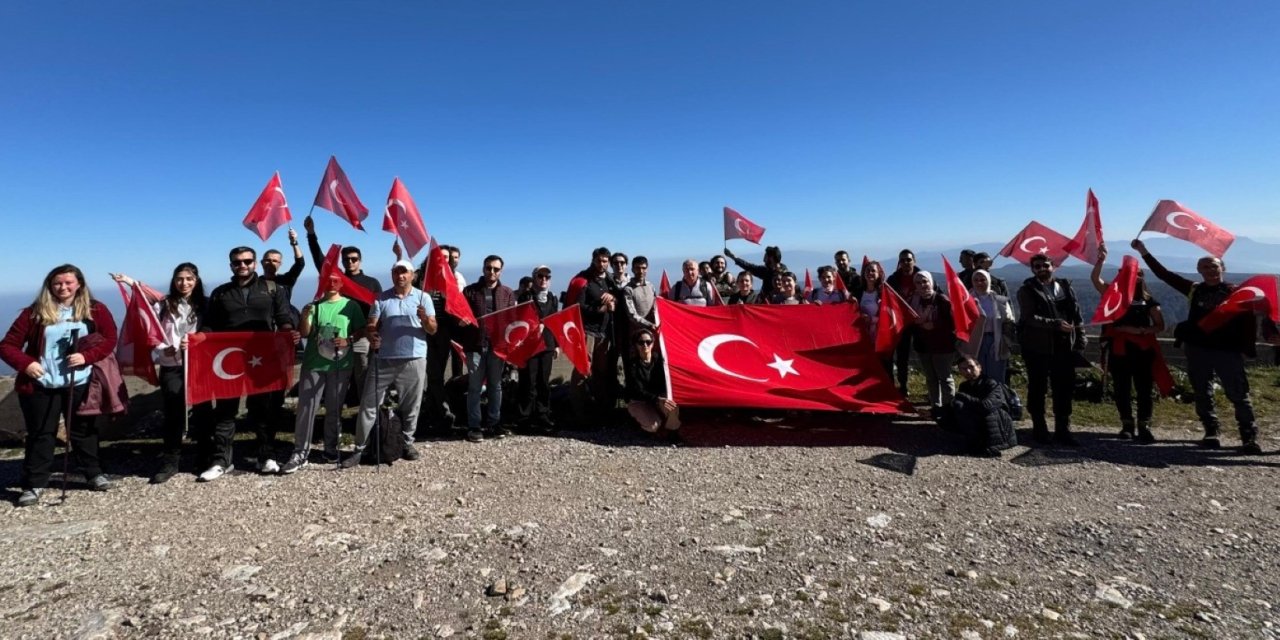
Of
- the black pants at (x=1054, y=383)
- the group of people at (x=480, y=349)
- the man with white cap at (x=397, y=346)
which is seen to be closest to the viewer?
the group of people at (x=480, y=349)

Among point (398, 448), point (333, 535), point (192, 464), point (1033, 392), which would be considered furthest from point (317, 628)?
point (1033, 392)

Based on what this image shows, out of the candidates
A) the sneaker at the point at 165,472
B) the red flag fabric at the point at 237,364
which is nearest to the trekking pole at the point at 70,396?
the sneaker at the point at 165,472

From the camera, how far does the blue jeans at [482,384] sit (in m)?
7.87

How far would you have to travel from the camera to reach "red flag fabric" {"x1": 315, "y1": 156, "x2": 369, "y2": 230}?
29.3 ft

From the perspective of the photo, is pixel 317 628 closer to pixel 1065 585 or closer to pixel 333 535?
pixel 333 535

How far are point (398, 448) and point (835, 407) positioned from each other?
5552 millimetres

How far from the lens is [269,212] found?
838cm

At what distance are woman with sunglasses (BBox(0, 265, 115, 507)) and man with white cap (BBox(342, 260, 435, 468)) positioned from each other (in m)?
2.42

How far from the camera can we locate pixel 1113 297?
7922 millimetres

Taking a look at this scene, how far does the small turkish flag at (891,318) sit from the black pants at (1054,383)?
4.98ft

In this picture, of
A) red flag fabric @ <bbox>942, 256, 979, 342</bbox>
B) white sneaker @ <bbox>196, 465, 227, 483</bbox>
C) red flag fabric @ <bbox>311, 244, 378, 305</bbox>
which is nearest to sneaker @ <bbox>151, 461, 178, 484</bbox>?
white sneaker @ <bbox>196, 465, 227, 483</bbox>

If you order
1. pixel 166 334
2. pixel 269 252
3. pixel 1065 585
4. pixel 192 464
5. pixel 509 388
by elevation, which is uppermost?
pixel 269 252

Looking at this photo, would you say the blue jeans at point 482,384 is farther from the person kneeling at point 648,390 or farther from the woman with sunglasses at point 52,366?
the woman with sunglasses at point 52,366

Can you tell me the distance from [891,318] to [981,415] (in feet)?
6.41
